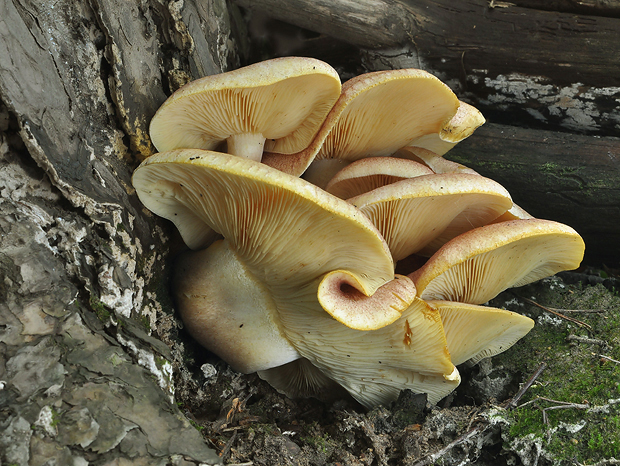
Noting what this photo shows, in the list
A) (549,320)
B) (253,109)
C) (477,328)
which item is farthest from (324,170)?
(549,320)

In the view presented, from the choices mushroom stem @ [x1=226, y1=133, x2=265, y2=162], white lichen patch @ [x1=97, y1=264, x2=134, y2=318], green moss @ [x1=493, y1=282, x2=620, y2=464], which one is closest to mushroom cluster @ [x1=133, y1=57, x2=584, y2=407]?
mushroom stem @ [x1=226, y1=133, x2=265, y2=162]

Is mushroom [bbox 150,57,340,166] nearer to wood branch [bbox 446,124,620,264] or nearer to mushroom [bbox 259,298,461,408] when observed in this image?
mushroom [bbox 259,298,461,408]

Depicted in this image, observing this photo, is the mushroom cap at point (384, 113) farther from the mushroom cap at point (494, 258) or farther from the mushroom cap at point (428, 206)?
the mushroom cap at point (494, 258)

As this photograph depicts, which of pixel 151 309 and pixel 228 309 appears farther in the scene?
pixel 228 309

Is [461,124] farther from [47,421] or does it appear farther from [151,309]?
[47,421]

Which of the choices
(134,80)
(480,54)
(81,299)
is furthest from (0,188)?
(480,54)

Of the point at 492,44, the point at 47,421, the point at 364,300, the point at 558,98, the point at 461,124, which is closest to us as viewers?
the point at 47,421
